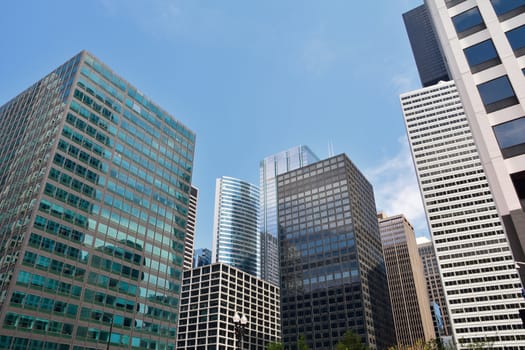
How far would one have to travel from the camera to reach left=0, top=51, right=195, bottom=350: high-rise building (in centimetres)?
6825

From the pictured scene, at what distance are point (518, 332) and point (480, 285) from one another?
60.6 ft

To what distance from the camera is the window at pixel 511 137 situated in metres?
29.9

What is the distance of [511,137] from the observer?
30.5 metres

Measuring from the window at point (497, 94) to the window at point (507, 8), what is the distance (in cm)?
594

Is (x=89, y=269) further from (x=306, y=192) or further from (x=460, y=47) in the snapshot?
(x=306, y=192)

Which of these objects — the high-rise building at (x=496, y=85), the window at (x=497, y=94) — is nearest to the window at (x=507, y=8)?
the high-rise building at (x=496, y=85)

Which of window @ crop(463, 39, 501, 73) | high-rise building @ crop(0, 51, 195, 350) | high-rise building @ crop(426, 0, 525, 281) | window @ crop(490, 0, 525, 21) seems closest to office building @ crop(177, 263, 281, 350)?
high-rise building @ crop(0, 51, 195, 350)

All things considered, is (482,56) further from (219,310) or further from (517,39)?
(219,310)

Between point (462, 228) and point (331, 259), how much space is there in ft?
174

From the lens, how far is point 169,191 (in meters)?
102

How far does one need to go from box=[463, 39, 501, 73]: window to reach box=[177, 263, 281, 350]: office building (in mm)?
142745

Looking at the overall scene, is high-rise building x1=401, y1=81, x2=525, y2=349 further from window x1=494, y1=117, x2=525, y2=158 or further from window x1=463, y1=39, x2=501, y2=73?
window x1=463, y1=39, x2=501, y2=73

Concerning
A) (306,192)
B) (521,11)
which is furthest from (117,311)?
(306,192)

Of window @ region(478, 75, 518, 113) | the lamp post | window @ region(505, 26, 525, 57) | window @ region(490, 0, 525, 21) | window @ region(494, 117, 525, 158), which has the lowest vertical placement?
the lamp post
